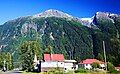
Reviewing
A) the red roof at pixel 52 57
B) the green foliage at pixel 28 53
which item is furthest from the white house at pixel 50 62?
the green foliage at pixel 28 53

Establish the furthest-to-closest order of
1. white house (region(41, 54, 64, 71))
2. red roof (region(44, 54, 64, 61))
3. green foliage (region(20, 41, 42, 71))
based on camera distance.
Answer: green foliage (region(20, 41, 42, 71)) → red roof (region(44, 54, 64, 61)) → white house (region(41, 54, 64, 71))

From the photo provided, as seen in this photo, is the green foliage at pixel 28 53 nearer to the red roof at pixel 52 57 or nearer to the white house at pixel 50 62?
the red roof at pixel 52 57

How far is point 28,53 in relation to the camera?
11956 cm

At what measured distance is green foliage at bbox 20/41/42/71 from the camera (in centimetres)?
11794

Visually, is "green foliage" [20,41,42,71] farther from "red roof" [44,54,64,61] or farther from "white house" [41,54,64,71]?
"white house" [41,54,64,71]

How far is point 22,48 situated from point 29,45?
3898 millimetres

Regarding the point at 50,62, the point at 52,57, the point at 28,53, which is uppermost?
the point at 28,53

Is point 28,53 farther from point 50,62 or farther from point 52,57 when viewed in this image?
point 50,62

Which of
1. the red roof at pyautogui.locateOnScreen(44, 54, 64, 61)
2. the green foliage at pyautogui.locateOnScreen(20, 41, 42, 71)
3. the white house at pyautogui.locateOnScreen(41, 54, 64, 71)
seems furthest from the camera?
the green foliage at pyautogui.locateOnScreen(20, 41, 42, 71)

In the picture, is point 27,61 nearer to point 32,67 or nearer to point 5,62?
point 32,67

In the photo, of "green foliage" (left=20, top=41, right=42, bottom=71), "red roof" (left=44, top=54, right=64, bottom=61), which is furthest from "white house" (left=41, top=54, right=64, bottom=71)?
"green foliage" (left=20, top=41, right=42, bottom=71)

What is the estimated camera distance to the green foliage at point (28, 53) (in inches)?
4643

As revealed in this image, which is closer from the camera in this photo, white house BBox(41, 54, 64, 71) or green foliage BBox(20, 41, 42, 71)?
white house BBox(41, 54, 64, 71)

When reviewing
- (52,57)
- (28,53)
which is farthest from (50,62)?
(28,53)
